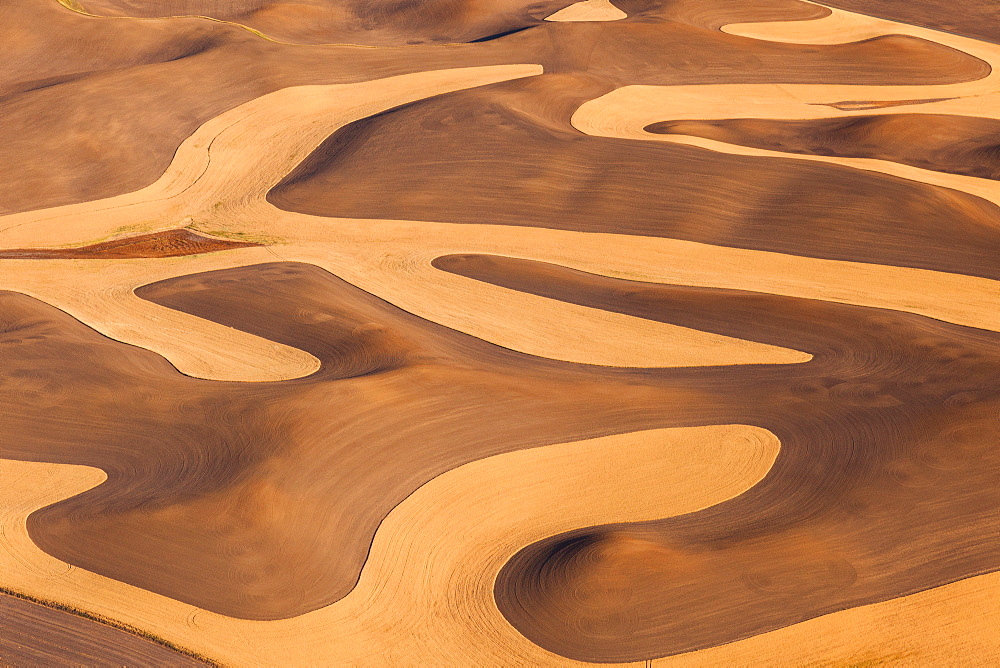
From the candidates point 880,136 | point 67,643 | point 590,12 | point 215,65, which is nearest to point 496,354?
point 67,643

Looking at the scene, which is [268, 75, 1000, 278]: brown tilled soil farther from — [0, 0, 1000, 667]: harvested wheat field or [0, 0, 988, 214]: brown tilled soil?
[0, 0, 988, 214]: brown tilled soil

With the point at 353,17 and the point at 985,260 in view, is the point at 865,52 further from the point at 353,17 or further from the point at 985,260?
the point at 353,17

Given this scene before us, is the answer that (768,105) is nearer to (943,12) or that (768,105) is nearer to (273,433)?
(943,12)

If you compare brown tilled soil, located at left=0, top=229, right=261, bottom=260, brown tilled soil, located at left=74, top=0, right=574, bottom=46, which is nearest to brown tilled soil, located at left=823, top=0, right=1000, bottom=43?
brown tilled soil, located at left=74, top=0, right=574, bottom=46

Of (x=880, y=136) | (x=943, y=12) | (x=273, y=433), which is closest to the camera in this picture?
(x=273, y=433)

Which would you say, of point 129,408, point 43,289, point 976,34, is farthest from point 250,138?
point 976,34

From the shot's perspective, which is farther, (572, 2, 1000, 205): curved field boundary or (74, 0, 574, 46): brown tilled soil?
(74, 0, 574, 46): brown tilled soil
